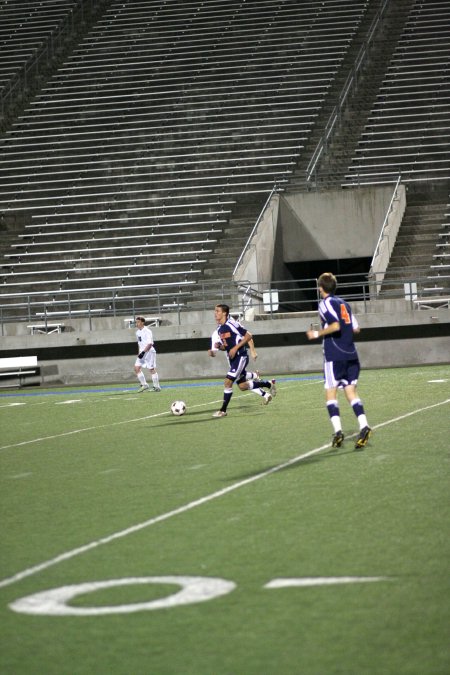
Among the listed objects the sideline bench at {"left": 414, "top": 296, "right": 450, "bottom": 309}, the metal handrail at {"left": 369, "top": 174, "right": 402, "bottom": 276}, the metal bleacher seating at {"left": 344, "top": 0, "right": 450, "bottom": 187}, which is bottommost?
the sideline bench at {"left": 414, "top": 296, "right": 450, "bottom": 309}

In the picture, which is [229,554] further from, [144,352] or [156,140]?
[156,140]

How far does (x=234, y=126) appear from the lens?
40062 mm

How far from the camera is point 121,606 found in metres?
5.58

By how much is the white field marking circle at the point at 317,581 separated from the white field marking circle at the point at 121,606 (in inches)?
9.6

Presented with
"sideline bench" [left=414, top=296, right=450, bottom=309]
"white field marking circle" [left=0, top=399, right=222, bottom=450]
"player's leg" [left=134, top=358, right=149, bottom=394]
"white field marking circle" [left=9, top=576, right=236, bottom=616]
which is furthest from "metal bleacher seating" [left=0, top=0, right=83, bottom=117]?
"white field marking circle" [left=9, top=576, right=236, bottom=616]

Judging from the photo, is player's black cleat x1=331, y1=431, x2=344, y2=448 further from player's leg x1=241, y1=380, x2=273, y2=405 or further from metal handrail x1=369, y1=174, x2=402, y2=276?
metal handrail x1=369, y1=174, x2=402, y2=276

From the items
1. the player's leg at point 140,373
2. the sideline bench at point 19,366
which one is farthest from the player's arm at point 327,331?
the sideline bench at point 19,366

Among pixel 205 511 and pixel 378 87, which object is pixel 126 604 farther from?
pixel 378 87

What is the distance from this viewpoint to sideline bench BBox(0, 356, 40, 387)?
28641 millimetres

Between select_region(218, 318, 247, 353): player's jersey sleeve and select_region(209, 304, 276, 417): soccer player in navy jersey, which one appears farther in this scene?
select_region(218, 318, 247, 353): player's jersey sleeve

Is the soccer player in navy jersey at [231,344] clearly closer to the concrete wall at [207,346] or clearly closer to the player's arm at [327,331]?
the player's arm at [327,331]

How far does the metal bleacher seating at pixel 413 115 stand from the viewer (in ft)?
119

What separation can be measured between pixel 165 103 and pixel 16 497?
34.5 metres

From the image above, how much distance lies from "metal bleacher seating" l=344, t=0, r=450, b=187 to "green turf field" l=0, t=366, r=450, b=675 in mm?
23860
